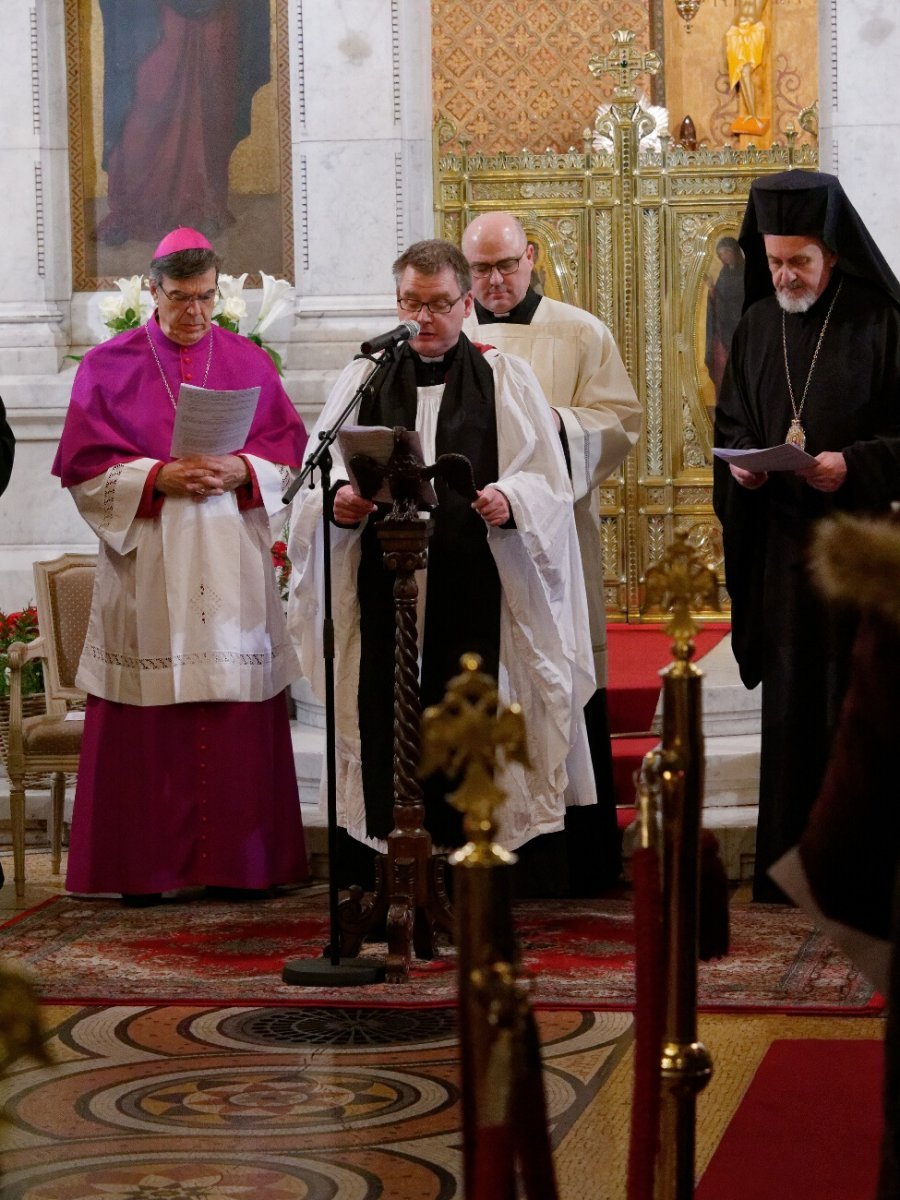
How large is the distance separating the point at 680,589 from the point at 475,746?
105 cm

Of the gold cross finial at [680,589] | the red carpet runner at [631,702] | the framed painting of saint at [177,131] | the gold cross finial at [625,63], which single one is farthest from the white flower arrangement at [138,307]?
the gold cross finial at [680,589]

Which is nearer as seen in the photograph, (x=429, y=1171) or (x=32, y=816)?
(x=429, y=1171)

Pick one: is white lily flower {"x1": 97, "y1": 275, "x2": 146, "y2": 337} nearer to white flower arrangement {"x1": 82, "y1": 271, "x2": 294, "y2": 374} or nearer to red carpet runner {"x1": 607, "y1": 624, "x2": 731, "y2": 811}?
white flower arrangement {"x1": 82, "y1": 271, "x2": 294, "y2": 374}

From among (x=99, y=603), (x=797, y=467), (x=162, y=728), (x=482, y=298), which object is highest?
(x=482, y=298)

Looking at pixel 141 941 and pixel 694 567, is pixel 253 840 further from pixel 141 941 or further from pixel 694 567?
pixel 694 567

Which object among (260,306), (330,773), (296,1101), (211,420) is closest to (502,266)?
(211,420)

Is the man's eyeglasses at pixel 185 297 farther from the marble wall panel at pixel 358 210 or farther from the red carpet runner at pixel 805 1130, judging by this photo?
the red carpet runner at pixel 805 1130

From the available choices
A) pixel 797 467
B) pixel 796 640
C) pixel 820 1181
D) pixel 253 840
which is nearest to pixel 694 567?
pixel 820 1181

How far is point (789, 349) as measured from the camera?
652 centimetres

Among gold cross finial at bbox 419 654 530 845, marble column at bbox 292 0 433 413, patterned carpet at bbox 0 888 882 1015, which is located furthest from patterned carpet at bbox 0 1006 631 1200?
marble column at bbox 292 0 433 413

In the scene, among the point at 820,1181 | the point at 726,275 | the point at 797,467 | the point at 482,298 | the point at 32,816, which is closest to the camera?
the point at 820,1181

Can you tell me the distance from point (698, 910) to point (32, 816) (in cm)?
540

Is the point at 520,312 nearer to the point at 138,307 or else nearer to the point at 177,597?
the point at 177,597

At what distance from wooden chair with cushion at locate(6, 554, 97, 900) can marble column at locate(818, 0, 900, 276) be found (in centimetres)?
385
